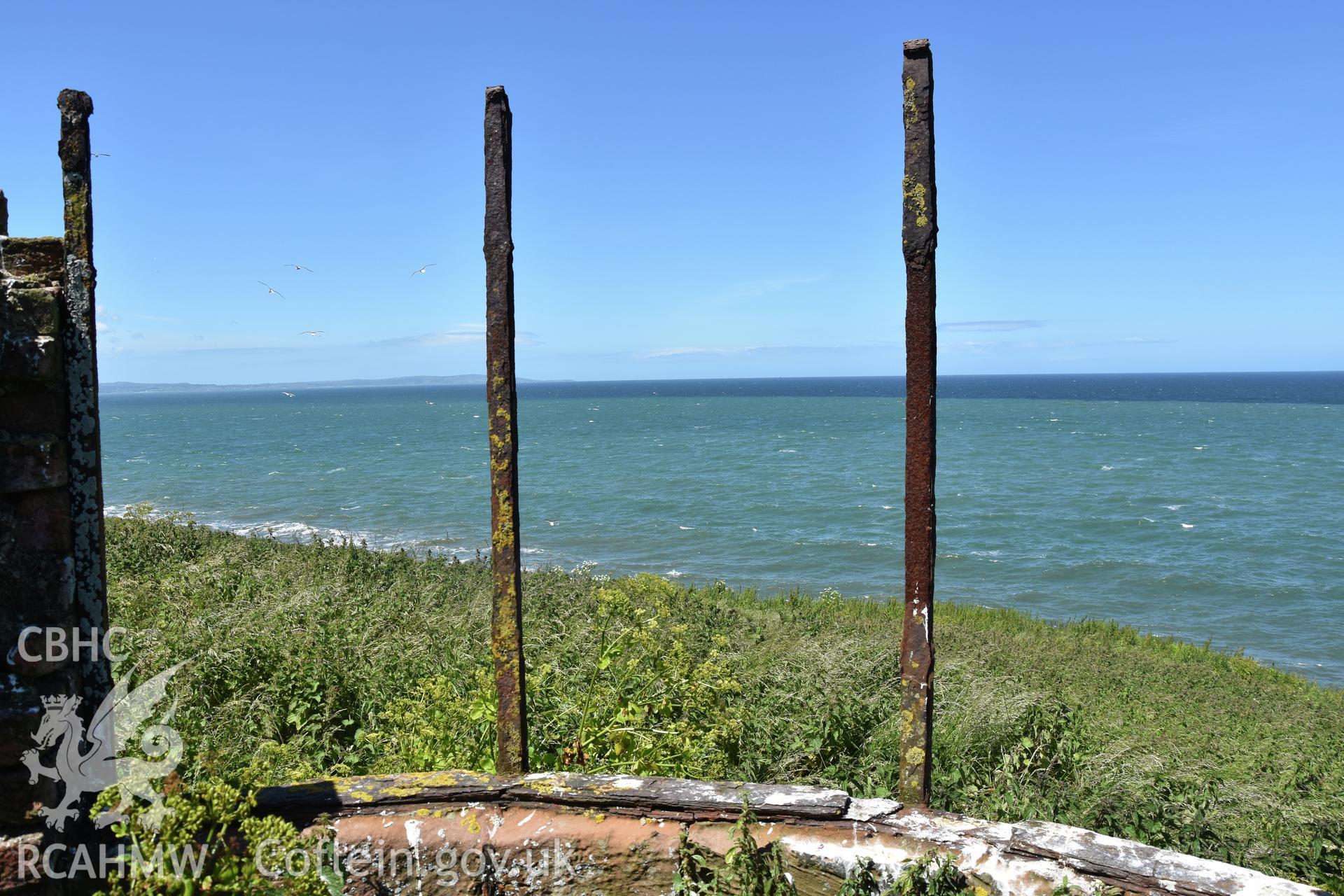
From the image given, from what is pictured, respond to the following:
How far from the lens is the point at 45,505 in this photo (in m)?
2.58

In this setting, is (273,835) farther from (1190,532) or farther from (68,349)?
(1190,532)

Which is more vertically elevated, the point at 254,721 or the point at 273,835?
the point at 273,835

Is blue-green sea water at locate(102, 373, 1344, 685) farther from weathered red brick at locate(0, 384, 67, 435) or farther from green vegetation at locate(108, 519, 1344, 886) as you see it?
weathered red brick at locate(0, 384, 67, 435)

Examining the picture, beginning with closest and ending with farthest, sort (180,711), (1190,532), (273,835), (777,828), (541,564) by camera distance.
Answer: (273,835) → (777,828) → (180,711) → (541,564) → (1190,532)

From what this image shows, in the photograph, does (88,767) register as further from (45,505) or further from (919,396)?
(919,396)

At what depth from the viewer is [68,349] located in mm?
2619

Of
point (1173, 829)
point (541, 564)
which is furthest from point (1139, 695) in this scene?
point (541, 564)

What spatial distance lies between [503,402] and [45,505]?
1489 mm

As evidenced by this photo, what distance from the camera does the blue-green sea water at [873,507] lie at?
20.6 m

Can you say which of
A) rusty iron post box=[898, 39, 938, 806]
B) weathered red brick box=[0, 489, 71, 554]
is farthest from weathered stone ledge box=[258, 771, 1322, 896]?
weathered red brick box=[0, 489, 71, 554]

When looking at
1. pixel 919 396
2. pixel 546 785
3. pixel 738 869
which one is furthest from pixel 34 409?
pixel 919 396

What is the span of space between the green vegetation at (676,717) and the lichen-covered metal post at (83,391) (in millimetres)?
687

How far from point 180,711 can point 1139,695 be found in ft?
34.7

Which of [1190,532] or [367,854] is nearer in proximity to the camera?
[367,854]
